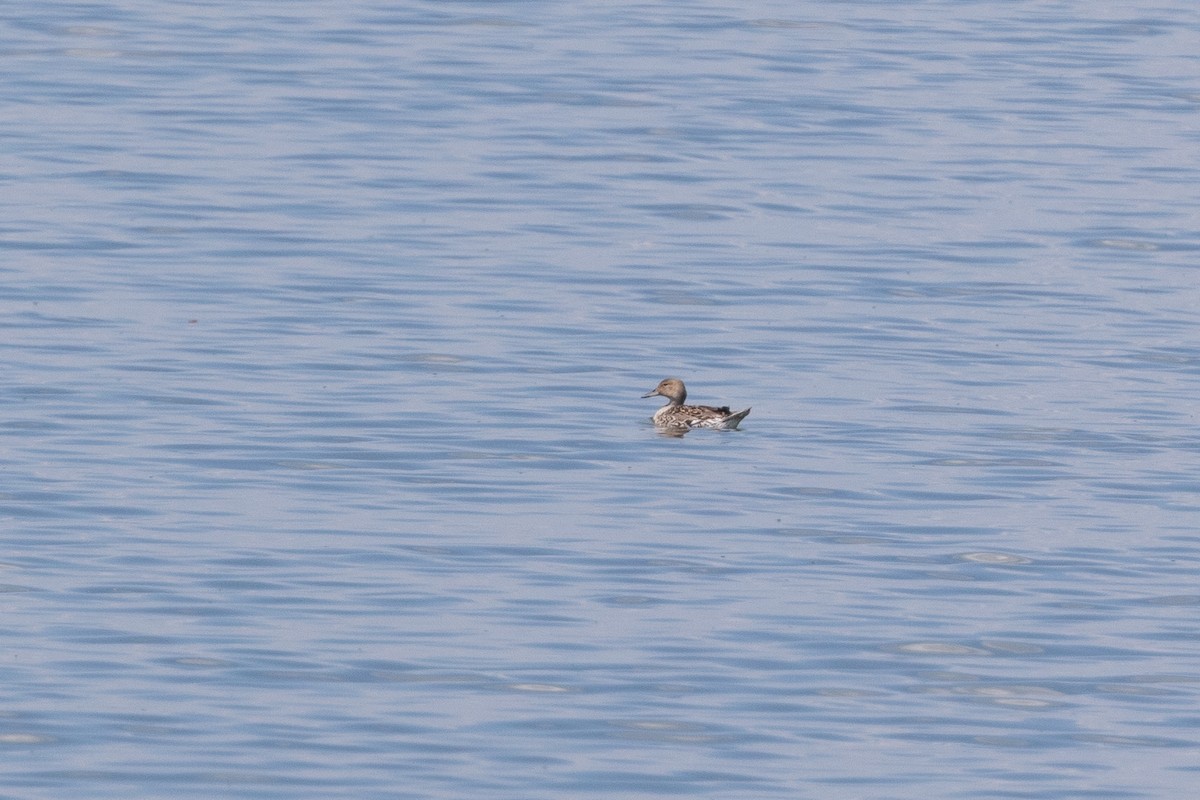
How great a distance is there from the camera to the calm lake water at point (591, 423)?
44.6 ft

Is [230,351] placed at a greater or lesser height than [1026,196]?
lesser

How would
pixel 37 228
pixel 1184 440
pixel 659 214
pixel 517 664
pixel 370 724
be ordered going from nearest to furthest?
pixel 370 724, pixel 517 664, pixel 1184 440, pixel 37 228, pixel 659 214

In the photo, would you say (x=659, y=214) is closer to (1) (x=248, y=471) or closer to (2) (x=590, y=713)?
(1) (x=248, y=471)

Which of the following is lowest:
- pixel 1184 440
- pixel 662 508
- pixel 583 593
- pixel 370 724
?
pixel 370 724

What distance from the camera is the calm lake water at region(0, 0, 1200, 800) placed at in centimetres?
1359

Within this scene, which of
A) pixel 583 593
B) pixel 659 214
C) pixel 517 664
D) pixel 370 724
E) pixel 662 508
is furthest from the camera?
pixel 659 214

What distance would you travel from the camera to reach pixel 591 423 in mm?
20266

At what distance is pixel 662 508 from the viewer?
17859mm

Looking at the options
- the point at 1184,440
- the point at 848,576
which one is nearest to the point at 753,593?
the point at 848,576

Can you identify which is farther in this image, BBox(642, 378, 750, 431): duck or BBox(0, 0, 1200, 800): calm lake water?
BBox(642, 378, 750, 431): duck

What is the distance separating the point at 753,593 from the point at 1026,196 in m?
14.1

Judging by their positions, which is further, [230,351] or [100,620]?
[230,351]

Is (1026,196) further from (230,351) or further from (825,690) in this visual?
(825,690)

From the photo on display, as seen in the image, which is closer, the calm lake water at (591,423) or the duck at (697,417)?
the calm lake water at (591,423)
